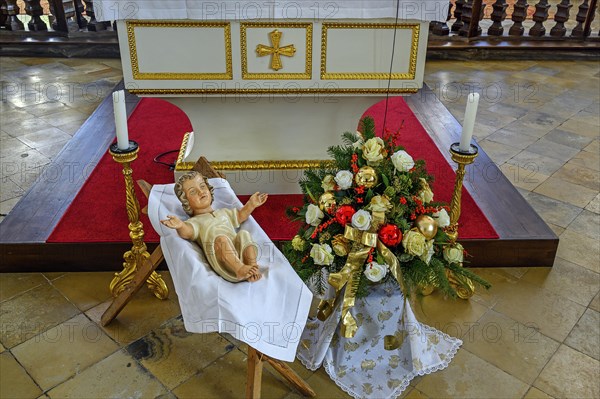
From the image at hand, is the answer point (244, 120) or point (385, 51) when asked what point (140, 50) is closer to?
point (244, 120)

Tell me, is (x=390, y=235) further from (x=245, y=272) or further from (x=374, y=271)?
(x=245, y=272)

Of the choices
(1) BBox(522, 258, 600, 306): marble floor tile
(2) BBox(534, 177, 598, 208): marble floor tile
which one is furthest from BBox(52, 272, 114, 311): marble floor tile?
(2) BBox(534, 177, 598, 208): marble floor tile

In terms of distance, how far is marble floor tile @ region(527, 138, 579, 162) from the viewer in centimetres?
471

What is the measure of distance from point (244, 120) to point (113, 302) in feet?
4.35

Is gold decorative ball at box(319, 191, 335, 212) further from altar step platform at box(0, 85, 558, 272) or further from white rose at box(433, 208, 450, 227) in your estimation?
altar step platform at box(0, 85, 558, 272)

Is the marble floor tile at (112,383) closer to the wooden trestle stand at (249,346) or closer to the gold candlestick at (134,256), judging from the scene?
the wooden trestle stand at (249,346)

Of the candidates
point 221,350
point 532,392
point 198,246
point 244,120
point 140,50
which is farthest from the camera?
point 244,120

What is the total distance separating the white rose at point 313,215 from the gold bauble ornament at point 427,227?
389 mm

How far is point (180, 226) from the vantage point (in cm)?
222

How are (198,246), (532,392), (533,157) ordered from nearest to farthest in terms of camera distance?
(198,246) < (532,392) < (533,157)

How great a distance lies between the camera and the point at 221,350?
2666 millimetres

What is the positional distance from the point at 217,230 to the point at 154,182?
163 centimetres

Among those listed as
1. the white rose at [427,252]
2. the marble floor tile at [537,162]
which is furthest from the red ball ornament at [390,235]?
the marble floor tile at [537,162]

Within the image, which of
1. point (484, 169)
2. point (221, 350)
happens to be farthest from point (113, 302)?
point (484, 169)
